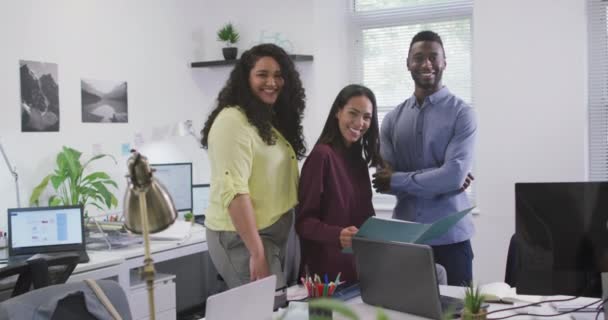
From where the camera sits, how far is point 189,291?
520 cm

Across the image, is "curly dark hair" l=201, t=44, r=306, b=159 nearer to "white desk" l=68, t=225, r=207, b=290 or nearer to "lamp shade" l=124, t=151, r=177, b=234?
"white desk" l=68, t=225, r=207, b=290

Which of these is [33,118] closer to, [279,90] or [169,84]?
[169,84]

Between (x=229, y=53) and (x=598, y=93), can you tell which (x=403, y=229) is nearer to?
(x=598, y=93)

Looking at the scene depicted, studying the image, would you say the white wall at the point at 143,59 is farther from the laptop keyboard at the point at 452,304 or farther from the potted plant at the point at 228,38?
the laptop keyboard at the point at 452,304

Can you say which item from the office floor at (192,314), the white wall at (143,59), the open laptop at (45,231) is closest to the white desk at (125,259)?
the open laptop at (45,231)

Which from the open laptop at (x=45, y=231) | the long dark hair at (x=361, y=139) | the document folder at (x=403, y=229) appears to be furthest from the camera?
the open laptop at (x=45, y=231)

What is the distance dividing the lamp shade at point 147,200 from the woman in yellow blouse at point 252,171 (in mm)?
1312

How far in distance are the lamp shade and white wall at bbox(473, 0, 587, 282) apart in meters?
3.71

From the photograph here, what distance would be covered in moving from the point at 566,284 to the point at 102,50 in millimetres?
3669

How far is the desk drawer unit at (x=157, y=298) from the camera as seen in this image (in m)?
3.62

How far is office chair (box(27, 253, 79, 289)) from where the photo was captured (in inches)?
109

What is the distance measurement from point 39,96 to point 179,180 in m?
1.18

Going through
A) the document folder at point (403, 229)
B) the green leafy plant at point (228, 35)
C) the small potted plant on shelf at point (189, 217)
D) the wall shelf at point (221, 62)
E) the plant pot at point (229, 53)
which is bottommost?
the small potted plant on shelf at point (189, 217)

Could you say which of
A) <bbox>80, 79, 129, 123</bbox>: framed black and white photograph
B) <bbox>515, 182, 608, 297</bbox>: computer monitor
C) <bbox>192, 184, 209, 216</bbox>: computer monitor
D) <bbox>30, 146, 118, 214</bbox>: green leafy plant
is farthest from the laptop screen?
<bbox>515, 182, 608, 297</bbox>: computer monitor
